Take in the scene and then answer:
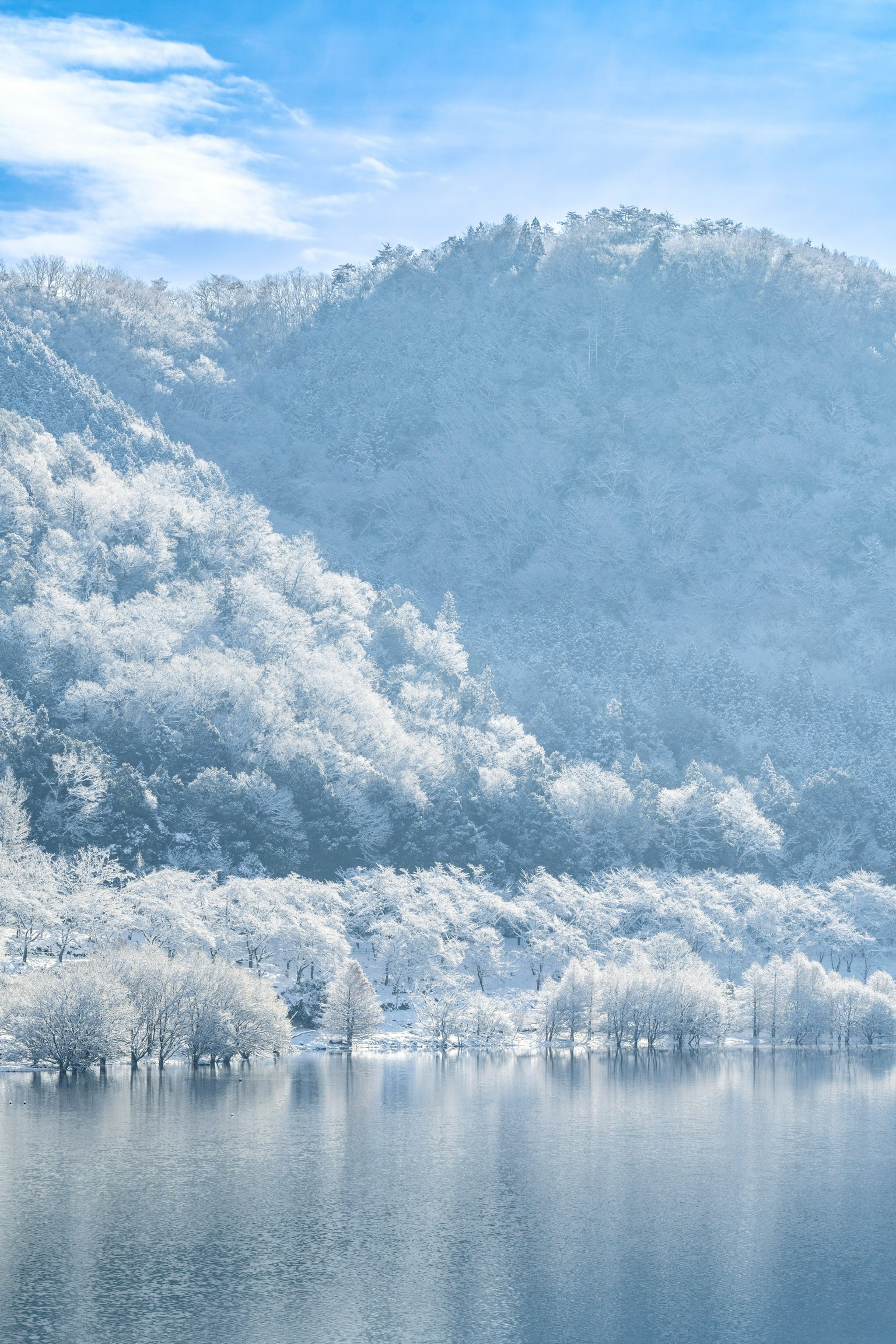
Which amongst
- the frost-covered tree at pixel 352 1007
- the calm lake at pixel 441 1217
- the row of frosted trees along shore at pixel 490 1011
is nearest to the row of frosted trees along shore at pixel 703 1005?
the row of frosted trees along shore at pixel 490 1011

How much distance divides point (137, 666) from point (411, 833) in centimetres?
3459

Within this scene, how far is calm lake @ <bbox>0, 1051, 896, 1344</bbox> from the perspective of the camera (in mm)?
34375

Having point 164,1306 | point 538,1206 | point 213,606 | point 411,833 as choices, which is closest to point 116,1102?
point 538,1206

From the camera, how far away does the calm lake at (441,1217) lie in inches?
1353

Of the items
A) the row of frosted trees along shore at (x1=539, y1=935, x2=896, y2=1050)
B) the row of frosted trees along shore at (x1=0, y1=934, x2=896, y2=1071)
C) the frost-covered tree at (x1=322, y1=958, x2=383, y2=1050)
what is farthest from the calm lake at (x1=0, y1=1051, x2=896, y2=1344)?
the row of frosted trees along shore at (x1=539, y1=935, x2=896, y2=1050)

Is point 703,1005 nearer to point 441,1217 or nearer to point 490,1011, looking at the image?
point 490,1011

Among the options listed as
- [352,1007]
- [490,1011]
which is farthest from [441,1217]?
[490,1011]

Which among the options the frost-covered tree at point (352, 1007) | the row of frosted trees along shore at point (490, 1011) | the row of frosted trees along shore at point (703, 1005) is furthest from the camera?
the row of frosted trees along shore at point (703, 1005)

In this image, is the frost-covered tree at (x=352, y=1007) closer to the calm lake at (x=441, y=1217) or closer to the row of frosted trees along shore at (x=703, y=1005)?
the row of frosted trees along shore at (x=703, y=1005)

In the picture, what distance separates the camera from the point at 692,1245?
4144 centimetres

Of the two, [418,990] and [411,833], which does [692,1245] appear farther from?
[411,833]

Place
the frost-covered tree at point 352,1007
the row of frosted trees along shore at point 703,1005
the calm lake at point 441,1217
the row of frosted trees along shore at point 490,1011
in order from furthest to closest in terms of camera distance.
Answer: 1. the row of frosted trees along shore at point 703,1005
2. the frost-covered tree at point 352,1007
3. the row of frosted trees along shore at point 490,1011
4. the calm lake at point 441,1217

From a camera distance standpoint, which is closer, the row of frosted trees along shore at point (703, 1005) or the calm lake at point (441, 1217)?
the calm lake at point (441, 1217)

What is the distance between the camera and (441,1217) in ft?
147
